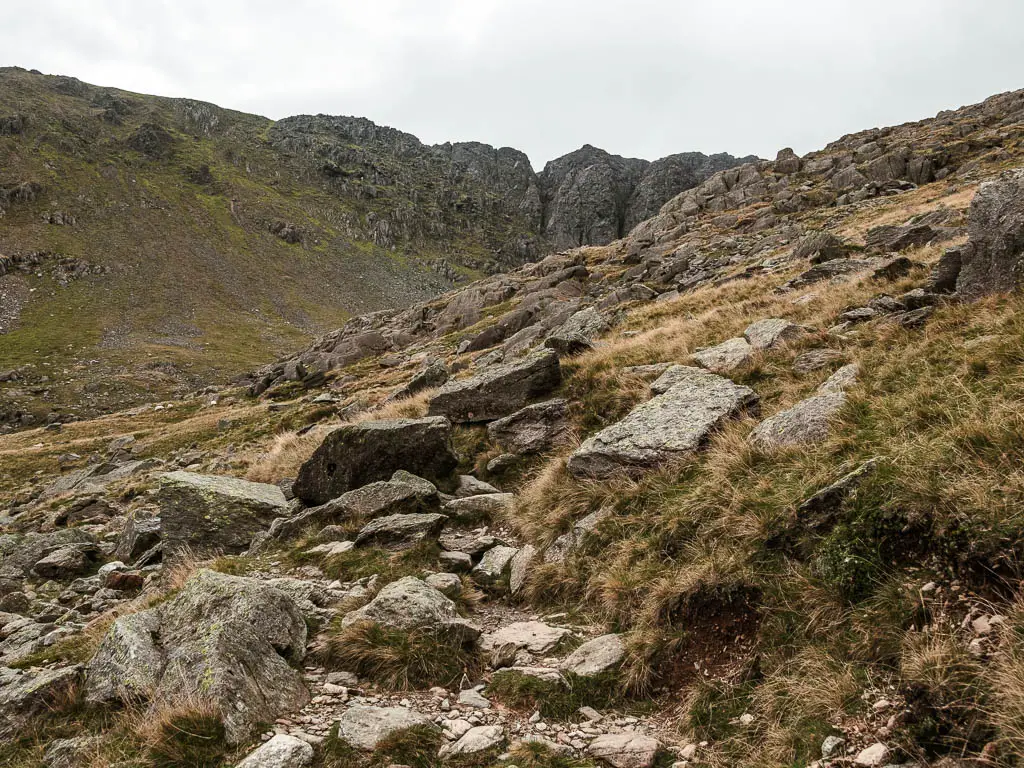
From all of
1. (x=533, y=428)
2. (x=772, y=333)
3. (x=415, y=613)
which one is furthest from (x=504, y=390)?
(x=415, y=613)

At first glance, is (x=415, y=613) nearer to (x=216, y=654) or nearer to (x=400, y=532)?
(x=216, y=654)

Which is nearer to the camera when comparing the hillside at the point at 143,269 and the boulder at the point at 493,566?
the boulder at the point at 493,566

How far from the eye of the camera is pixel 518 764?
14.2ft

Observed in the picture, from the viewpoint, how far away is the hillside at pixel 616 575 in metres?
4.20

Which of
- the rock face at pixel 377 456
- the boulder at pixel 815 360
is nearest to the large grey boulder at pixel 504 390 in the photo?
the rock face at pixel 377 456

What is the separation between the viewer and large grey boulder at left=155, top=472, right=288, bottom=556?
11266 mm

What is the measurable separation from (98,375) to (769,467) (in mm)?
101112

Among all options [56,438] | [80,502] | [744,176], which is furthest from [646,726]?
[744,176]

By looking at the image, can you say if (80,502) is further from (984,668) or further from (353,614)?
(984,668)

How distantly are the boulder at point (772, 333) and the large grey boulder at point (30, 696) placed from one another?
509 inches

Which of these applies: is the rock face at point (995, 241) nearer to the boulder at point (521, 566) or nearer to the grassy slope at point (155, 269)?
the boulder at point (521, 566)

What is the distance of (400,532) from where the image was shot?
9586mm

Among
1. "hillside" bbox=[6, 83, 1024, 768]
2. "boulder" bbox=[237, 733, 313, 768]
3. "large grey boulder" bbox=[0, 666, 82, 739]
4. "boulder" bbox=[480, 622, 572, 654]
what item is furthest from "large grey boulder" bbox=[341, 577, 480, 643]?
"large grey boulder" bbox=[0, 666, 82, 739]

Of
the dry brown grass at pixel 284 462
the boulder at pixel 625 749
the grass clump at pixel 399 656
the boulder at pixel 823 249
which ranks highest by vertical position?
the boulder at pixel 823 249
